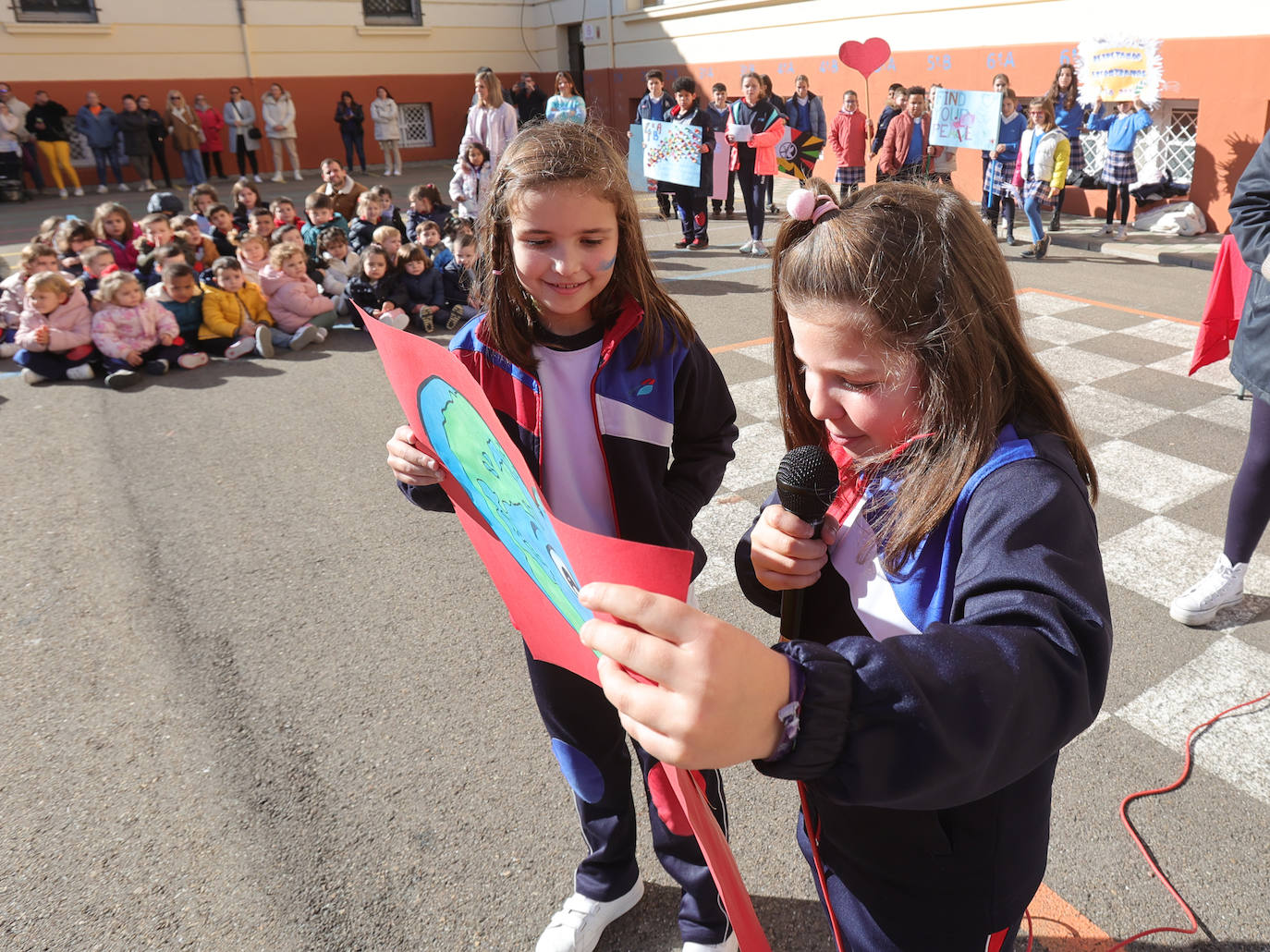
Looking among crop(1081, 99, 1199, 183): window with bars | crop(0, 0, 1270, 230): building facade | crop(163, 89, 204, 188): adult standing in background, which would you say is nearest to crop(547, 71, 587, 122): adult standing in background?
crop(0, 0, 1270, 230): building facade

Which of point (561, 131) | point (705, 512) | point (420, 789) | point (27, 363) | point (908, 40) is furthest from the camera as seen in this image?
point (908, 40)

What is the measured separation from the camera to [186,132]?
17.4 meters

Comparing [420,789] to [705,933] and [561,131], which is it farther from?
[561,131]

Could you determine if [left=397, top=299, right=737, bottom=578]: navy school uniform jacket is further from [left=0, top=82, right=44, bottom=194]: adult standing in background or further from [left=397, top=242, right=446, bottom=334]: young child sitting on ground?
[left=0, top=82, right=44, bottom=194]: adult standing in background

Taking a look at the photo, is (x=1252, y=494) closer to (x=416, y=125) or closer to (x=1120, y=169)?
(x=1120, y=169)

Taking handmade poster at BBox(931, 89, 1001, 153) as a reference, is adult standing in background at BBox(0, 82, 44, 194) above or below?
above

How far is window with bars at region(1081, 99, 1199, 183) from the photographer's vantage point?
1054 cm

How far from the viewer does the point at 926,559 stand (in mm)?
1105

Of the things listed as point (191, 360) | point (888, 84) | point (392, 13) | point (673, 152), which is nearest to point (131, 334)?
point (191, 360)

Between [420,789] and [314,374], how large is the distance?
15.9 ft

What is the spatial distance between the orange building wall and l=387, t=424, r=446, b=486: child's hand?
3.81 metres

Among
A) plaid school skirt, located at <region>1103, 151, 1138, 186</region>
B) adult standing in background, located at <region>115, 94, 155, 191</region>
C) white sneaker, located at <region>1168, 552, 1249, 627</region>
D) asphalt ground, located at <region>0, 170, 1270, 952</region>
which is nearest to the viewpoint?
asphalt ground, located at <region>0, 170, 1270, 952</region>

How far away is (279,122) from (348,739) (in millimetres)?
19028

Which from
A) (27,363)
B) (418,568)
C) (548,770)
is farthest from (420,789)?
(27,363)
